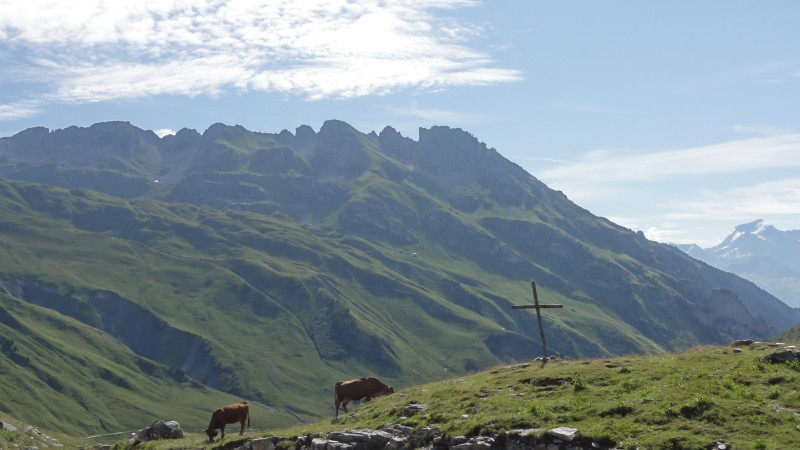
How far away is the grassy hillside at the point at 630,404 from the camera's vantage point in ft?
90.1

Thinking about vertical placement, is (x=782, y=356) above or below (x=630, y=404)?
above

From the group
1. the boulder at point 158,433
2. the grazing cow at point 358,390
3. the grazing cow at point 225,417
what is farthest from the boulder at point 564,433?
the boulder at point 158,433

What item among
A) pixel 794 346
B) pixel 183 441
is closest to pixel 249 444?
pixel 183 441

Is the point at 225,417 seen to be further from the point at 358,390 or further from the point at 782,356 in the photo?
the point at 782,356

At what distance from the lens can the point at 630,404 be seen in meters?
30.4

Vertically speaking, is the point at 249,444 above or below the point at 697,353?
below

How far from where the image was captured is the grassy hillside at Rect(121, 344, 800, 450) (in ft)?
90.1

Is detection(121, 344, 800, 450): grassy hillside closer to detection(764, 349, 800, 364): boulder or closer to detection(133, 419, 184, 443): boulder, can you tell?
detection(764, 349, 800, 364): boulder

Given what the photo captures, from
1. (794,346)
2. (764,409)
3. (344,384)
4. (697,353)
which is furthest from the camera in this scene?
(344,384)

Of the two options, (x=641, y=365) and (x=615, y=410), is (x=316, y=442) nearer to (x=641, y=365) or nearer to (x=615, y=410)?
(x=615, y=410)

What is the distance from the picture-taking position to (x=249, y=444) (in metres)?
36.2

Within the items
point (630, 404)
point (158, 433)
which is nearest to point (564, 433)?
point (630, 404)

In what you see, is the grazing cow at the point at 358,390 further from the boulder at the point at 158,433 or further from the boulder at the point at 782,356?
the boulder at the point at 782,356

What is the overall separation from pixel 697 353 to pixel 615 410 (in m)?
10.9
